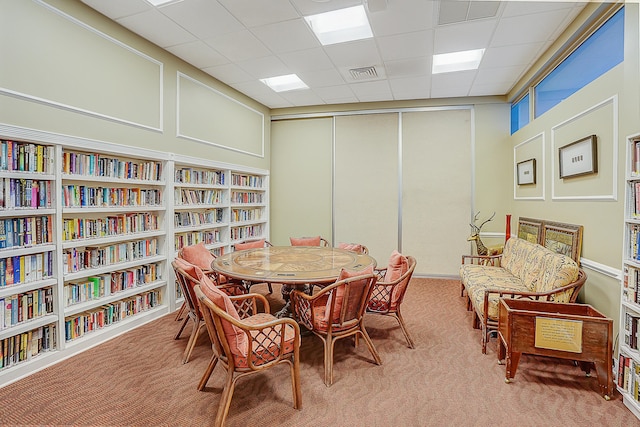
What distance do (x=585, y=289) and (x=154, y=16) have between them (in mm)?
4897

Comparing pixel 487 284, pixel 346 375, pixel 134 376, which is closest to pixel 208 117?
pixel 134 376

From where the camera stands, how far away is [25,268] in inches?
98.3

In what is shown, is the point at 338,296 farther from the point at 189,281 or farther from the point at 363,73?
the point at 363,73

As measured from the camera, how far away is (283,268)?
9.34ft

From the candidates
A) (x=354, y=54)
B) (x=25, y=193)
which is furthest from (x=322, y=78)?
(x=25, y=193)

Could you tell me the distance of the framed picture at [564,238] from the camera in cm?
299

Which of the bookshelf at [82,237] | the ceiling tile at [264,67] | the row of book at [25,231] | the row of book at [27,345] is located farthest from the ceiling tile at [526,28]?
the row of book at [27,345]

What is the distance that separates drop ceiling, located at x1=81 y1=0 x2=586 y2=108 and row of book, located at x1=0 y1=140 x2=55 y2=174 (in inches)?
56.3

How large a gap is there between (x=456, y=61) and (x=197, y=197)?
4.02 meters

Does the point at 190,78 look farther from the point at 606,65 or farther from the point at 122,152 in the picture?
the point at 606,65

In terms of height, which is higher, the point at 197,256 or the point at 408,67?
the point at 408,67

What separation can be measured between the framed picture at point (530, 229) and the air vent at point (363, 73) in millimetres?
2917

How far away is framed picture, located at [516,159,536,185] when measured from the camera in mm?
4148

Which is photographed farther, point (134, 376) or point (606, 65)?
point (606, 65)
